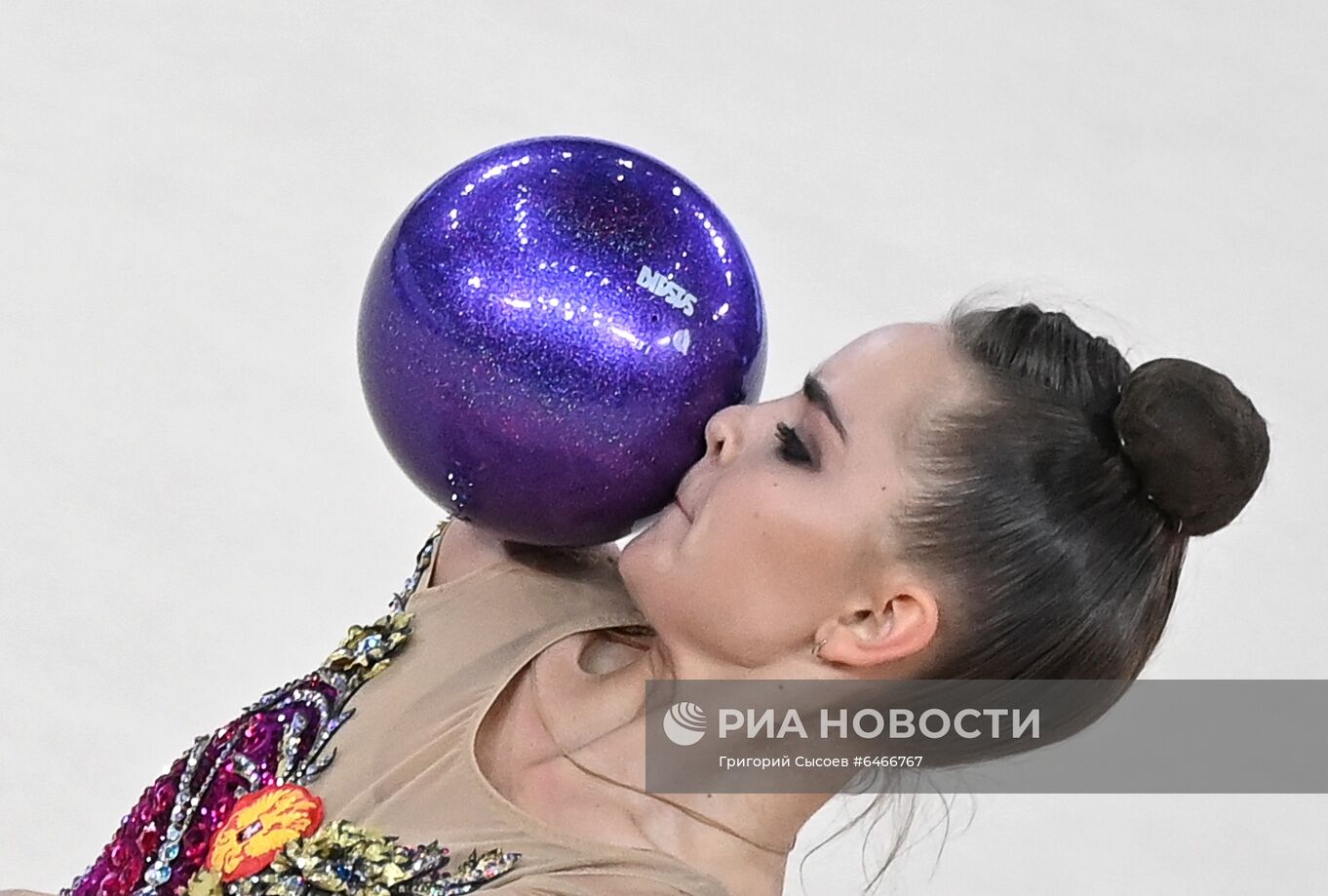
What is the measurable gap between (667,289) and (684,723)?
28 cm

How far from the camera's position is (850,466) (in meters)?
1.16

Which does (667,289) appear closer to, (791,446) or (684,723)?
(791,446)

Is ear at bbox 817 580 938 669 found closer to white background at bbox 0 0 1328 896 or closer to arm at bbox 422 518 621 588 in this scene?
arm at bbox 422 518 621 588

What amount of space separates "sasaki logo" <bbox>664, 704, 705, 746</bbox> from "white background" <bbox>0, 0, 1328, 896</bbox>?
74 cm

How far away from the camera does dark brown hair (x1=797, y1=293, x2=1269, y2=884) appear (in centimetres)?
110

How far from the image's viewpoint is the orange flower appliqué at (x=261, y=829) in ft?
3.96

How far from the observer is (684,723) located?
1.22m

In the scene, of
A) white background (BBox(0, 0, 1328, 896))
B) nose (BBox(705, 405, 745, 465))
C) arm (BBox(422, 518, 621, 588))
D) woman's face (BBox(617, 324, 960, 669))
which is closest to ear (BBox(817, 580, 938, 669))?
woman's face (BBox(617, 324, 960, 669))

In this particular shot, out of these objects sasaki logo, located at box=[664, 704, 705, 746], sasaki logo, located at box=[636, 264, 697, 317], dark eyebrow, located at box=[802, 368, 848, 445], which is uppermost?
sasaki logo, located at box=[636, 264, 697, 317]

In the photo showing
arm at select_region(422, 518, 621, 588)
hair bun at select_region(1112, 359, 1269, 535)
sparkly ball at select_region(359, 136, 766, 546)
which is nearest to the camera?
hair bun at select_region(1112, 359, 1269, 535)

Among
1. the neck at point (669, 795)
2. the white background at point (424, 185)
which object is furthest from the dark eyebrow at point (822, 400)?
the white background at point (424, 185)

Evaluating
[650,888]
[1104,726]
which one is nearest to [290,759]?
[650,888]

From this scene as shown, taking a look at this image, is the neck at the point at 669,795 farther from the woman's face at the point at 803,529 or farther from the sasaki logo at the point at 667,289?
the sasaki logo at the point at 667,289

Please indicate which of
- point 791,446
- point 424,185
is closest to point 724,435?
point 791,446
